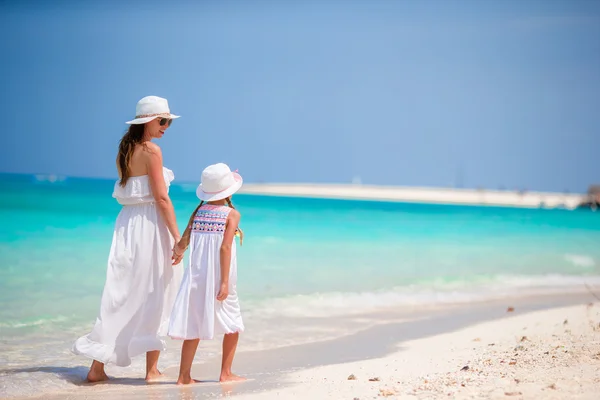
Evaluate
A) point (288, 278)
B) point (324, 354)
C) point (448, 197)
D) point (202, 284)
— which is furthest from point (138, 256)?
point (448, 197)

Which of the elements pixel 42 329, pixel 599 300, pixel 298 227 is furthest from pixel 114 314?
pixel 298 227

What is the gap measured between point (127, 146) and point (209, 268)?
3.38 feet

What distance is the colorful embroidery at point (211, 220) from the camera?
4684 mm

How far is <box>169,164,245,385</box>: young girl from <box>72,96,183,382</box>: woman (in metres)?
0.23

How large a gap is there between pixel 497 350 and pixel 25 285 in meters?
6.28

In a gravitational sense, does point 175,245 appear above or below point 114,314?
above

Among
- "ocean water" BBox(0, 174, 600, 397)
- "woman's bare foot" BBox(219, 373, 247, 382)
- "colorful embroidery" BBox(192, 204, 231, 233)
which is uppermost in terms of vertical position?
"colorful embroidery" BBox(192, 204, 231, 233)

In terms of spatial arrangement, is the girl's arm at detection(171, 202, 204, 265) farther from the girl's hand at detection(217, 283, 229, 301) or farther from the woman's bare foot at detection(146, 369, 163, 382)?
the woman's bare foot at detection(146, 369, 163, 382)

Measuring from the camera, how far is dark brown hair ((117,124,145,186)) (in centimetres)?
486

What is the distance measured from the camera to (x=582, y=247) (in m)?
19.2

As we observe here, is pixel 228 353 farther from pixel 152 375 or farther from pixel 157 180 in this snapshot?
pixel 157 180

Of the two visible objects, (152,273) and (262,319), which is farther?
(262,319)

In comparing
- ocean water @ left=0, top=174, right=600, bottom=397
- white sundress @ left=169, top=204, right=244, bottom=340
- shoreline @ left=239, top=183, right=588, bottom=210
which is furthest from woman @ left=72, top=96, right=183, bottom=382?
shoreline @ left=239, top=183, right=588, bottom=210

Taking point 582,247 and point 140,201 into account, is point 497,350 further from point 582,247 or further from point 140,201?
point 582,247
